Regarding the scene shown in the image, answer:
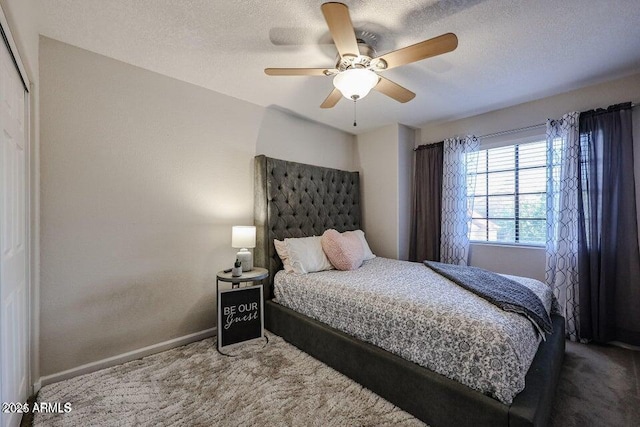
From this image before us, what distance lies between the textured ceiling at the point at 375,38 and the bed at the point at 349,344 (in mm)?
992

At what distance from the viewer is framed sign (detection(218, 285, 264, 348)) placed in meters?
2.33

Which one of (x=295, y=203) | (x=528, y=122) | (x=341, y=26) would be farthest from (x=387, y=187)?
(x=341, y=26)

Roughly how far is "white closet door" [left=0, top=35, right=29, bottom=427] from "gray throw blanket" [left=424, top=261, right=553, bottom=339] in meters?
2.46

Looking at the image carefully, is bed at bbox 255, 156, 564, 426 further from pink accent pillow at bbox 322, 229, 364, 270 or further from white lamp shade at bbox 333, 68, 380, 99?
white lamp shade at bbox 333, 68, 380, 99

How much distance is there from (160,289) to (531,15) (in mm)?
3304

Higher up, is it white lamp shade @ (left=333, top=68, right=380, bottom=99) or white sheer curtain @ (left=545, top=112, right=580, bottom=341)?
white lamp shade @ (left=333, top=68, right=380, bottom=99)

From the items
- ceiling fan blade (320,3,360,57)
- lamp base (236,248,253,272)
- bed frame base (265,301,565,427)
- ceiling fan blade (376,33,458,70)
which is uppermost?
ceiling fan blade (320,3,360,57)

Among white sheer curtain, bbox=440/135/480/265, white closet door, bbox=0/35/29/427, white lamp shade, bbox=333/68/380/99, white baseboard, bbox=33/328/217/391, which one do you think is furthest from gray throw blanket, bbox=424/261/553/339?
white closet door, bbox=0/35/29/427

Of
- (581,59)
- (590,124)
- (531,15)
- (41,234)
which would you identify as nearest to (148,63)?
(41,234)

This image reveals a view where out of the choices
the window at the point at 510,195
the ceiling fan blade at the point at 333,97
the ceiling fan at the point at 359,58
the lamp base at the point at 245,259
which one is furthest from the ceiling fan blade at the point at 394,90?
the lamp base at the point at 245,259

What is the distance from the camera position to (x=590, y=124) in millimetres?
2543

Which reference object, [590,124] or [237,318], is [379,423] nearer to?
[237,318]

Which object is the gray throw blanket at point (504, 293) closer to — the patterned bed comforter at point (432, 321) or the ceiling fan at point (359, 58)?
the patterned bed comforter at point (432, 321)

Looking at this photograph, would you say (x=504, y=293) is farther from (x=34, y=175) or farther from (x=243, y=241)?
(x=34, y=175)
